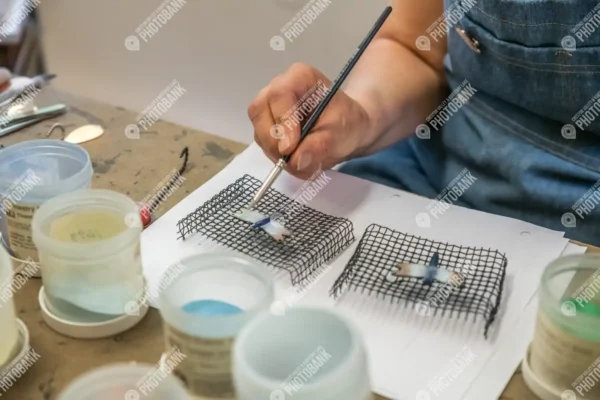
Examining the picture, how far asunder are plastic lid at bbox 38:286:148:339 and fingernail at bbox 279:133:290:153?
0.22 meters

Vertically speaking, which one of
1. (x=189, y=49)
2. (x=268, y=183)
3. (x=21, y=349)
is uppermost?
(x=268, y=183)

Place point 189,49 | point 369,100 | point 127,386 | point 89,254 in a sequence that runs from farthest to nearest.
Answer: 1. point 189,49
2. point 369,100
3. point 89,254
4. point 127,386

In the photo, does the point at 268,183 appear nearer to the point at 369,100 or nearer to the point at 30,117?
the point at 369,100

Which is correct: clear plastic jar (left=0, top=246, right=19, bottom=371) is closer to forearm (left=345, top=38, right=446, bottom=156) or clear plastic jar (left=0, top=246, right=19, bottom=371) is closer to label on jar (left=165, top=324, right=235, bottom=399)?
label on jar (left=165, top=324, right=235, bottom=399)

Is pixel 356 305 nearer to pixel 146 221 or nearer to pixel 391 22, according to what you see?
pixel 146 221

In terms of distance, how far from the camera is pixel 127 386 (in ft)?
1.28

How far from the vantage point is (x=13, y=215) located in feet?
1.87

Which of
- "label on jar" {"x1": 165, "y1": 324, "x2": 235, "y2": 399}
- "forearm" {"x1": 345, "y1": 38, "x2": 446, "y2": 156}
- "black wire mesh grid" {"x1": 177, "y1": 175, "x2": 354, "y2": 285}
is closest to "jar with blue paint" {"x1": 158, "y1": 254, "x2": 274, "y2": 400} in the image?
"label on jar" {"x1": 165, "y1": 324, "x2": 235, "y2": 399}

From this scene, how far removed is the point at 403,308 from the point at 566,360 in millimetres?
137

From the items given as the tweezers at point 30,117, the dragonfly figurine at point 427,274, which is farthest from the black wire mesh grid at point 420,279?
the tweezers at point 30,117

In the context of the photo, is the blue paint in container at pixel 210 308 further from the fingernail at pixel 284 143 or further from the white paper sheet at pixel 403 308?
the fingernail at pixel 284 143

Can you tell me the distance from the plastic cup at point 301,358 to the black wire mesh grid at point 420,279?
17cm

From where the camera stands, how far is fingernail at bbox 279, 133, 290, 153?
2.25ft

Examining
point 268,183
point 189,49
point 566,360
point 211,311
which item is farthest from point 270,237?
point 189,49
